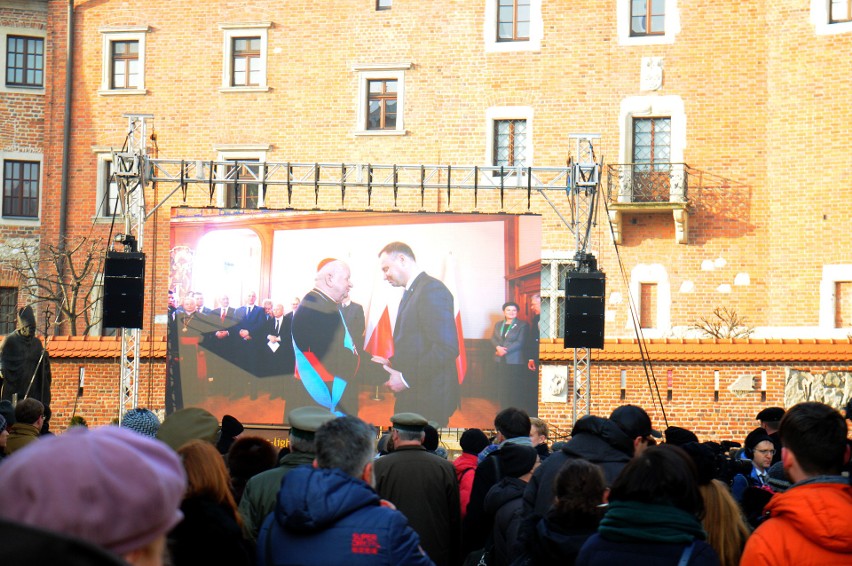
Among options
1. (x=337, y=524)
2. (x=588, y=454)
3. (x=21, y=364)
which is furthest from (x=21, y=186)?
(x=337, y=524)

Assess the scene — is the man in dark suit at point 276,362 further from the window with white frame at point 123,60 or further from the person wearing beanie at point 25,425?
the window with white frame at point 123,60

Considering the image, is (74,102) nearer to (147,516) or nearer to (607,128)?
(607,128)

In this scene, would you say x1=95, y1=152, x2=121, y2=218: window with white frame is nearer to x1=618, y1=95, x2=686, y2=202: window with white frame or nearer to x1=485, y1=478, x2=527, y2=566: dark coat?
x1=618, y1=95, x2=686, y2=202: window with white frame

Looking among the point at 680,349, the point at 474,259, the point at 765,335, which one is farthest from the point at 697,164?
the point at 474,259

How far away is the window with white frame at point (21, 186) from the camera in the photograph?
29484mm

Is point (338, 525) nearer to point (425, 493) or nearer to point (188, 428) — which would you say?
point (188, 428)

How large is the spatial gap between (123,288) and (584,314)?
6249 mm

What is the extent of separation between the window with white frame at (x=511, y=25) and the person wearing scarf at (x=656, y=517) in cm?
2433

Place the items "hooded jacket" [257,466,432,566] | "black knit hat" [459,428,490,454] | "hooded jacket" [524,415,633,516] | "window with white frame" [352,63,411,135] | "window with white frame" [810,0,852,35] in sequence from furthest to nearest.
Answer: "window with white frame" [352,63,411,135]
"window with white frame" [810,0,852,35]
"black knit hat" [459,428,490,454]
"hooded jacket" [524,415,633,516]
"hooded jacket" [257,466,432,566]

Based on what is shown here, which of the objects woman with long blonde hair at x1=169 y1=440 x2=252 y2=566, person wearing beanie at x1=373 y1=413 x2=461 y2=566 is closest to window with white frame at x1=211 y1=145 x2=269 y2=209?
person wearing beanie at x1=373 y1=413 x2=461 y2=566

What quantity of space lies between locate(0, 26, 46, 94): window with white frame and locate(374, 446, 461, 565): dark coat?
82.3ft

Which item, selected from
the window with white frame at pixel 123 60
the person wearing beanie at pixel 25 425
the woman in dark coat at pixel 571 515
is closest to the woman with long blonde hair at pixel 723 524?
the woman in dark coat at pixel 571 515

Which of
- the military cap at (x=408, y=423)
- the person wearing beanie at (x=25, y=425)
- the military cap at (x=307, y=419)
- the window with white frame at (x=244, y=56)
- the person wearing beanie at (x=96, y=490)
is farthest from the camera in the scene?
the window with white frame at (x=244, y=56)

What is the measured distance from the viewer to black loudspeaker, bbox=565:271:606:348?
15844 millimetres
